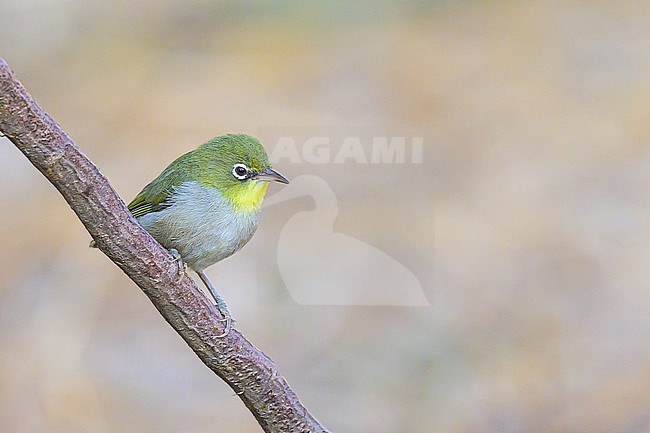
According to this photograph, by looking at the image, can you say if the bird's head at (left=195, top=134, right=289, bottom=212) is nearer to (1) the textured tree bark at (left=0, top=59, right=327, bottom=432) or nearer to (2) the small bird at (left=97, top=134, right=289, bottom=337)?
(2) the small bird at (left=97, top=134, right=289, bottom=337)

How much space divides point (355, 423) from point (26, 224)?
4364mm

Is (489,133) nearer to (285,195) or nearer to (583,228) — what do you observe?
(583,228)

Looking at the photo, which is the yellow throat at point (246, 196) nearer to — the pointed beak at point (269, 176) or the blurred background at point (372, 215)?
the pointed beak at point (269, 176)

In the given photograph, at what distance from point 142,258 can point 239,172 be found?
0.97 meters

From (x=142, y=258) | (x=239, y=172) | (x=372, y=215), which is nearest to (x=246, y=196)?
(x=239, y=172)

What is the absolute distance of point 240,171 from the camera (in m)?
3.81

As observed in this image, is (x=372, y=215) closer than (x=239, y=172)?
No

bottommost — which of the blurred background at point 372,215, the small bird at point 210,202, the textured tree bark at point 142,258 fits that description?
the textured tree bark at point 142,258

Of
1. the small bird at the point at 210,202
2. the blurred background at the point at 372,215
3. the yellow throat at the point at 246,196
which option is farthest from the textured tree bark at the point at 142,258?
the blurred background at the point at 372,215

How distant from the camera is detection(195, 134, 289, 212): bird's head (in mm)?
3805

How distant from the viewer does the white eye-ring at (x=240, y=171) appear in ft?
12.5

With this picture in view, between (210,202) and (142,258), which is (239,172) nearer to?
(210,202)

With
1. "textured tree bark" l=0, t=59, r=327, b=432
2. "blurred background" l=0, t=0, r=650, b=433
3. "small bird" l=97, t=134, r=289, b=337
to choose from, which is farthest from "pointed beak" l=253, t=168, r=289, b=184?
"blurred background" l=0, t=0, r=650, b=433

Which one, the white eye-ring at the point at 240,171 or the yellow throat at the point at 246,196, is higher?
the white eye-ring at the point at 240,171
